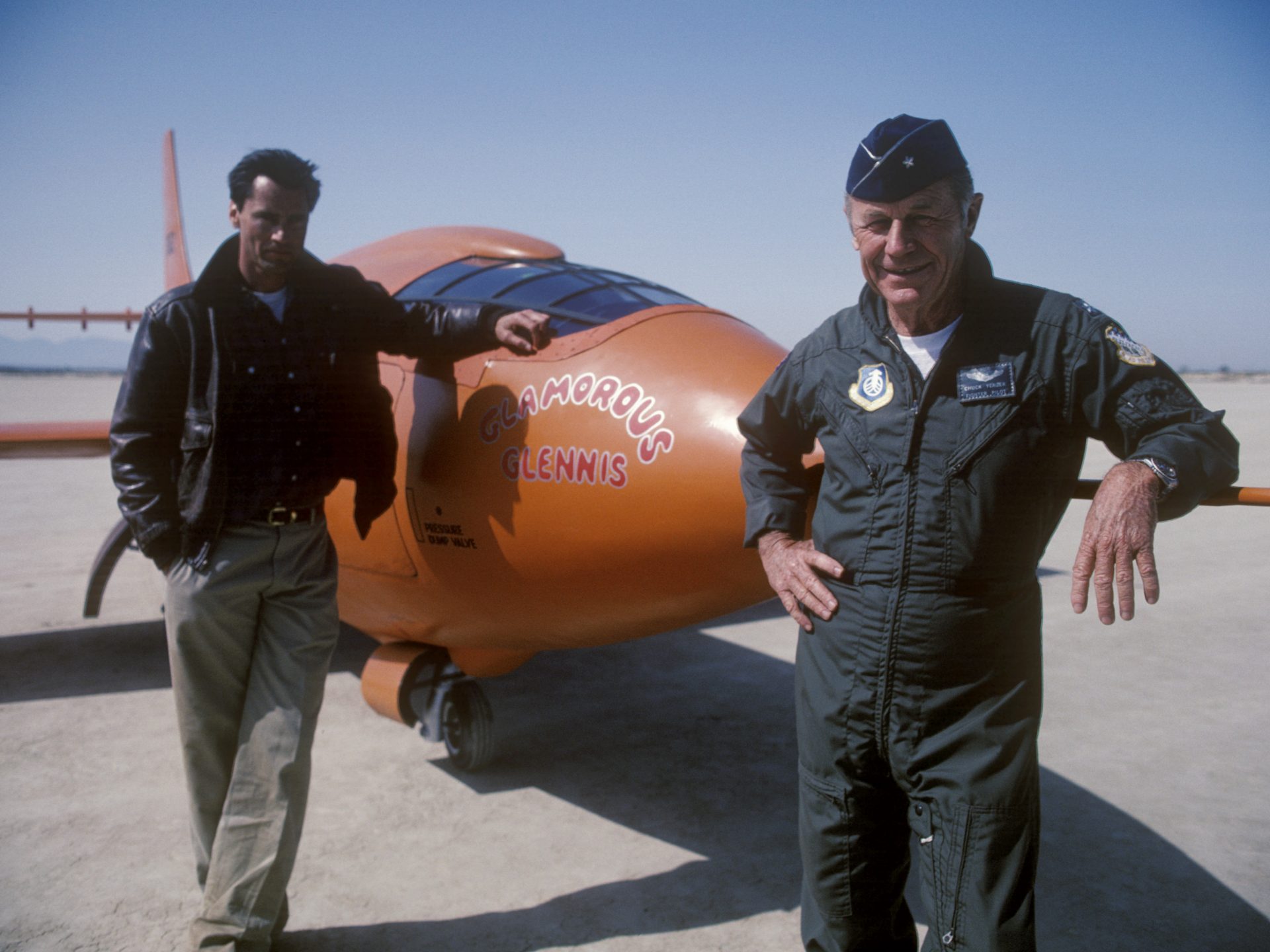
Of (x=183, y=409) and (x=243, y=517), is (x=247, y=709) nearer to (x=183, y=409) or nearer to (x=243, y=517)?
(x=243, y=517)

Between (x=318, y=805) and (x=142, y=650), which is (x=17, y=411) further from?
(x=318, y=805)

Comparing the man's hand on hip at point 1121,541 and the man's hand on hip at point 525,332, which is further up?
the man's hand on hip at point 525,332

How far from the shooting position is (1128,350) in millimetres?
1934

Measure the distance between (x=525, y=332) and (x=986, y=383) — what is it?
1912 millimetres

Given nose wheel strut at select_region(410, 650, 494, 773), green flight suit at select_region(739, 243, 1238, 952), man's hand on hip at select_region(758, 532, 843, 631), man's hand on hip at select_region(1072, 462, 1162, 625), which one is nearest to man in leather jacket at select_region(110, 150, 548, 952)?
nose wheel strut at select_region(410, 650, 494, 773)

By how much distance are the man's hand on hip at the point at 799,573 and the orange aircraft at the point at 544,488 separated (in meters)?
0.34

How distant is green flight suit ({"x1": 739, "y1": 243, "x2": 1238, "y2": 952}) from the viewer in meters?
1.96

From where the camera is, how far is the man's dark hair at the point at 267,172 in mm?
3021

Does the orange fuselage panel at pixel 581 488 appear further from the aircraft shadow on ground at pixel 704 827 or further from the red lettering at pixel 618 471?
the aircraft shadow on ground at pixel 704 827

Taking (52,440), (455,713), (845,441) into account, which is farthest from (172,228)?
(845,441)

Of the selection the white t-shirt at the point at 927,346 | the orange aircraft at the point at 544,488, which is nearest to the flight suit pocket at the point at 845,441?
the white t-shirt at the point at 927,346

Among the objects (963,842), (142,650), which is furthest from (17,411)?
(963,842)

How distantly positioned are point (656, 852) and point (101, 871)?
2.12 meters

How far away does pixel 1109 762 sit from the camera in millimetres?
4641
